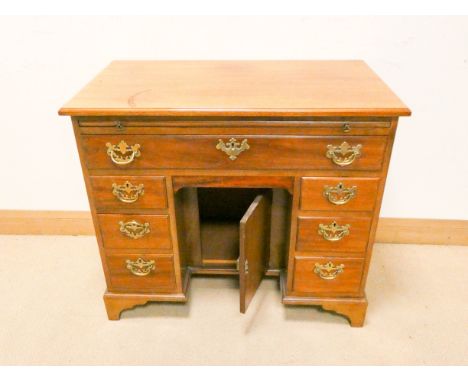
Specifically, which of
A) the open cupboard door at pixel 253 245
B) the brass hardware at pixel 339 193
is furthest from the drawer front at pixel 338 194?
the open cupboard door at pixel 253 245

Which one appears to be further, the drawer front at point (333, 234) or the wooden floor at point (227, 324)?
the wooden floor at point (227, 324)

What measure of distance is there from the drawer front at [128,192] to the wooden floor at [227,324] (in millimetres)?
524

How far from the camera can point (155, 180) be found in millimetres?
1202

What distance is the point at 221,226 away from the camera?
1667 millimetres

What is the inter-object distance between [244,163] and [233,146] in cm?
7

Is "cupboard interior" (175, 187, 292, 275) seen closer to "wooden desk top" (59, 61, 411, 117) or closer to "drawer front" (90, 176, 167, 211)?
"drawer front" (90, 176, 167, 211)

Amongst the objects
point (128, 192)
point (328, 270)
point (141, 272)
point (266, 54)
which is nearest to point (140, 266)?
point (141, 272)

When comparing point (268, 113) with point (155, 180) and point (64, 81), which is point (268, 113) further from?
Answer: point (64, 81)

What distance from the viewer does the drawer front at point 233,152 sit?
112 centimetres

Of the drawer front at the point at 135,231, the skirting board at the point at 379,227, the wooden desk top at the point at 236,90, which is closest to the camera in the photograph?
the wooden desk top at the point at 236,90

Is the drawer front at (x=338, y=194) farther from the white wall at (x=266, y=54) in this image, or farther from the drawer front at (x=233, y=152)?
the white wall at (x=266, y=54)

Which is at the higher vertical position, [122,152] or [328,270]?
[122,152]

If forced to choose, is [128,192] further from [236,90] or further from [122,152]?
[236,90]

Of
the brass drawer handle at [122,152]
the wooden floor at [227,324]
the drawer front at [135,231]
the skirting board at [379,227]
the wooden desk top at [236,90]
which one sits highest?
the wooden desk top at [236,90]
